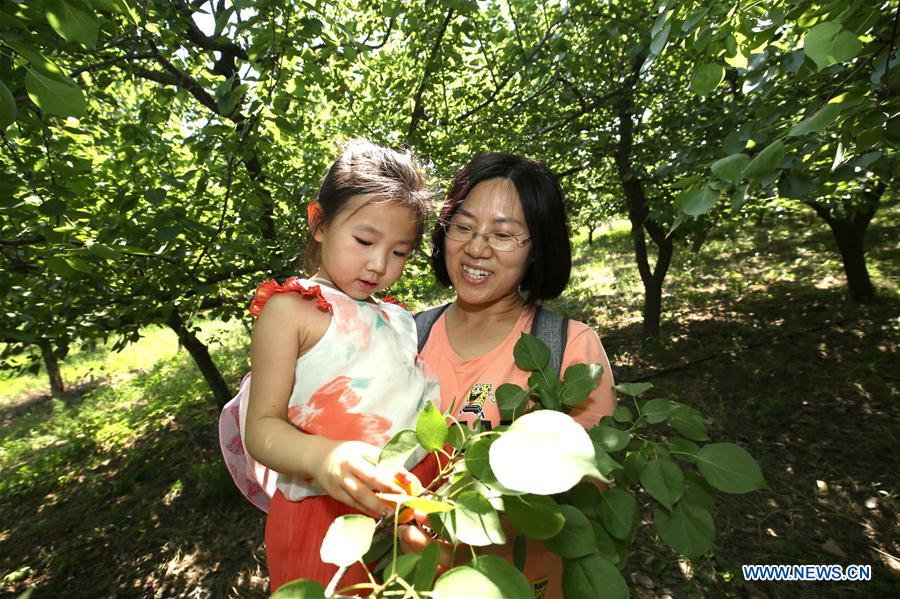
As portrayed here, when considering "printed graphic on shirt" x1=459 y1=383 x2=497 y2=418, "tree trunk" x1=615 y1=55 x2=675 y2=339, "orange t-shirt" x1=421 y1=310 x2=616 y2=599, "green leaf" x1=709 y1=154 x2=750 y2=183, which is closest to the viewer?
"green leaf" x1=709 y1=154 x2=750 y2=183

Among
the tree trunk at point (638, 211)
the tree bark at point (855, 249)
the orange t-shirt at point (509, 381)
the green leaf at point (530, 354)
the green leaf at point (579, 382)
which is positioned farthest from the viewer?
the tree bark at point (855, 249)

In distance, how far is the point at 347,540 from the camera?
21.4 inches

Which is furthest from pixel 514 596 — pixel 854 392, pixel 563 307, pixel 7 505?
pixel 563 307

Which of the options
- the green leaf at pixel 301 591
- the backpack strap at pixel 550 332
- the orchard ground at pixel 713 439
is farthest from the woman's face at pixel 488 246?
the orchard ground at pixel 713 439

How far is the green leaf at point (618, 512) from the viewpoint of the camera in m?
0.80

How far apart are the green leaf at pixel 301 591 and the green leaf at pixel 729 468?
0.69 m

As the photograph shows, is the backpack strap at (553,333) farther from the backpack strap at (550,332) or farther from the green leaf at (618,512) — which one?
the green leaf at (618,512)

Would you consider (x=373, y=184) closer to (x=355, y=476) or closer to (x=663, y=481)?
(x=355, y=476)

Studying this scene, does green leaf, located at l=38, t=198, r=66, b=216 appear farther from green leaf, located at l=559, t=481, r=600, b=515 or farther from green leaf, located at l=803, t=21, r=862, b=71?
green leaf, located at l=803, t=21, r=862, b=71

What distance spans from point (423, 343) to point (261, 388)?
746mm

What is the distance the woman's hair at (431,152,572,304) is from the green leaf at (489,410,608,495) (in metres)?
1.09

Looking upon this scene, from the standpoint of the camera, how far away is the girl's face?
1.26m

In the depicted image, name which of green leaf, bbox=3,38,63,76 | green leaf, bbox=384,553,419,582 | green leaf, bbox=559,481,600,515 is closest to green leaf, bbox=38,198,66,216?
green leaf, bbox=3,38,63,76

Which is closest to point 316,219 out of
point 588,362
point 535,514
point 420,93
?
point 588,362
